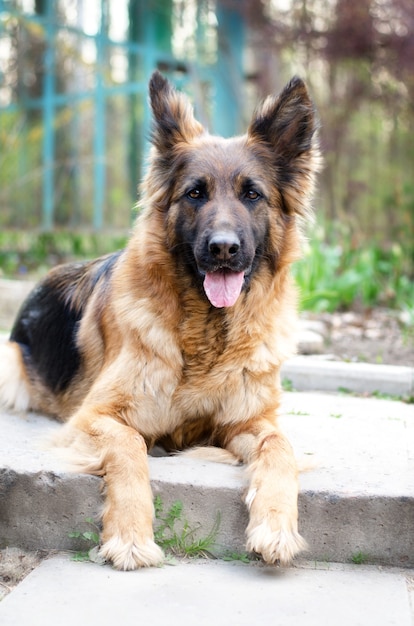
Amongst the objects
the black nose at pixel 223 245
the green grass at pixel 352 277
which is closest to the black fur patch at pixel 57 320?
the black nose at pixel 223 245

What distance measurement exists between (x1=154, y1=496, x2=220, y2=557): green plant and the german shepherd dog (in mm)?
226

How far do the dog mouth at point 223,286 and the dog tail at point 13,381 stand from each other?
152 cm

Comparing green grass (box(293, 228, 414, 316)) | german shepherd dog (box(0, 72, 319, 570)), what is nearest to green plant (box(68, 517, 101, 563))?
german shepherd dog (box(0, 72, 319, 570))

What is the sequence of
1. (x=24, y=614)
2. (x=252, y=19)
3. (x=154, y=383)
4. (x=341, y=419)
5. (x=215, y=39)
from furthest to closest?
(x=215, y=39) < (x=252, y=19) < (x=341, y=419) < (x=154, y=383) < (x=24, y=614)

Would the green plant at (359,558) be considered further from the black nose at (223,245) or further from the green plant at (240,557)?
the black nose at (223,245)

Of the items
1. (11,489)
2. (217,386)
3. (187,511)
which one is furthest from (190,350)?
(11,489)

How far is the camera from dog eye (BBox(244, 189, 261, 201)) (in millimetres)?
3750

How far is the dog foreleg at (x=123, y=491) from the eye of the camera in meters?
2.88

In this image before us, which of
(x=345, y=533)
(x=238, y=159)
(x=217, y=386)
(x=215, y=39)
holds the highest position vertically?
(x=215, y=39)

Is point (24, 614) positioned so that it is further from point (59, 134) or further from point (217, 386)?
point (59, 134)

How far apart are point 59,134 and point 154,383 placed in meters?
8.73

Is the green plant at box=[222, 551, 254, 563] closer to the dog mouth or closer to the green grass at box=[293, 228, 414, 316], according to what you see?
the dog mouth

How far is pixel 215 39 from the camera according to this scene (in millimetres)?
12008

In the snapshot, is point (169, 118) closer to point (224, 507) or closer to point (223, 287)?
point (223, 287)
